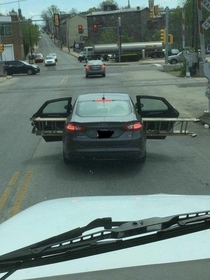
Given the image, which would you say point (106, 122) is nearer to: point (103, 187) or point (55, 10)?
point (103, 187)

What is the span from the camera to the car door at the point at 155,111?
9906 millimetres

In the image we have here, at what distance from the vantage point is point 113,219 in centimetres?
306

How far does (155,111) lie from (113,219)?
23.8 ft

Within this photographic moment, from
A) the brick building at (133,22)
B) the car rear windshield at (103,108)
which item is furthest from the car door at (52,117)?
the brick building at (133,22)

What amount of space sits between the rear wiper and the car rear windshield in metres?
6.03

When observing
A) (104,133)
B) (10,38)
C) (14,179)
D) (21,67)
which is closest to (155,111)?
(104,133)

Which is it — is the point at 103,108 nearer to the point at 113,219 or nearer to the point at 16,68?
the point at 113,219

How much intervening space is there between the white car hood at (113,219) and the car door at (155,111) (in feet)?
19.8

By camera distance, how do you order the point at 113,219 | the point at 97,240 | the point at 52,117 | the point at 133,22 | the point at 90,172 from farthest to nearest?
the point at 133,22, the point at 52,117, the point at 90,172, the point at 113,219, the point at 97,240

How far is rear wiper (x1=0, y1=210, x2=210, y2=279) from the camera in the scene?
2.39 meters


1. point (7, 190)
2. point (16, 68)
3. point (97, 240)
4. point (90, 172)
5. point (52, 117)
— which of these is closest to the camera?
point (97, 240)

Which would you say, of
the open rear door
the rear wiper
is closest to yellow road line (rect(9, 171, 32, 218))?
the open rear door

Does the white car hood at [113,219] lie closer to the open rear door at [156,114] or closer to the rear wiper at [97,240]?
the rear wiper at [97,240]

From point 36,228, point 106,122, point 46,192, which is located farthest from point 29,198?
point 36,228
